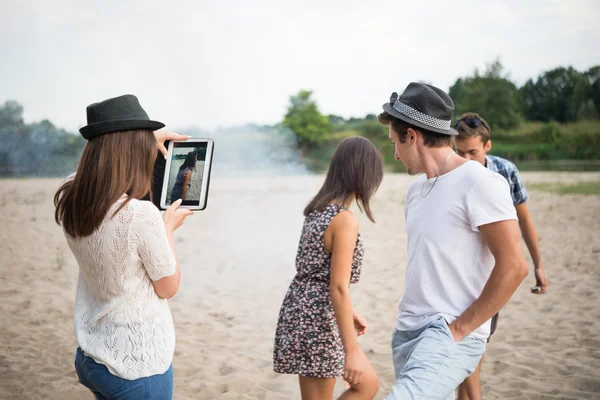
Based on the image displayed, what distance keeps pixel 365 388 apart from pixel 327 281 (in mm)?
483

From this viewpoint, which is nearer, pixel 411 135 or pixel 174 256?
pixel 174 256

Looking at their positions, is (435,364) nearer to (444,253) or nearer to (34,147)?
(444,253)

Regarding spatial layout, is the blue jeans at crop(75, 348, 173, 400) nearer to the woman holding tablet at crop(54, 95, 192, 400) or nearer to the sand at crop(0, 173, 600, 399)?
the woman holding tablet at crop(54, 95, 192, 400)

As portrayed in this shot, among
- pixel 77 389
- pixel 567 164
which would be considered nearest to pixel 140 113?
pixel 77 389

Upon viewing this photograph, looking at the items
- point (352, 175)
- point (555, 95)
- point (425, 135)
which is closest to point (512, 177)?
point (352, 175)

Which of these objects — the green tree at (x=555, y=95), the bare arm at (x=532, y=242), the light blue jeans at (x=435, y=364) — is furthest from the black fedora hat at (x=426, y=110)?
the green tree at (x=555, y=95)

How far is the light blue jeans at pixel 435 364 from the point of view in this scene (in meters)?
1.64

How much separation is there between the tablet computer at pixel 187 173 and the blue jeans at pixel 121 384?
0.62 metres

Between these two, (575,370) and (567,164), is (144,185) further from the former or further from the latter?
(567,164)

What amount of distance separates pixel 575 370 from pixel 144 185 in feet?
12.2

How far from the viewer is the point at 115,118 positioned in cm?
175

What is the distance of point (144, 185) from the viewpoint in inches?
68.6

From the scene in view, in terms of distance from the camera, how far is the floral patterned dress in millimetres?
2336

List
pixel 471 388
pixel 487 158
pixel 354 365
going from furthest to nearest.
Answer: pixel 487 158, pixel 471 388, pixel 354 365
